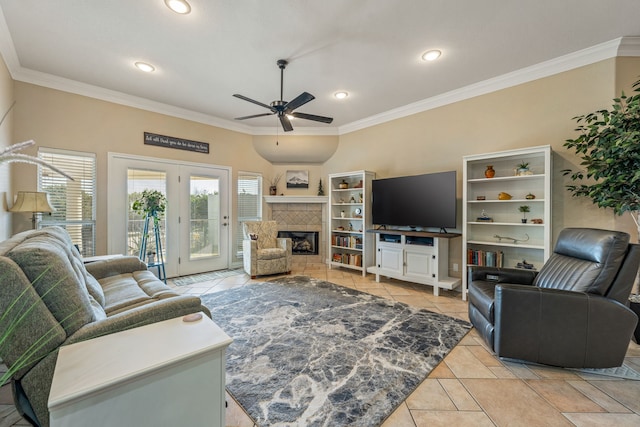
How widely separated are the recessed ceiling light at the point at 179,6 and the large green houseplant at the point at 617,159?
153 inches

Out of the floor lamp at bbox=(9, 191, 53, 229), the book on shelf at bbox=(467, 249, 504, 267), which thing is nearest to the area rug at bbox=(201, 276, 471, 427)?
the book on shelf at bbox=(467, 249, 504, 267)

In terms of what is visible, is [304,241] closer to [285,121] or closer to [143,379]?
[285,121]

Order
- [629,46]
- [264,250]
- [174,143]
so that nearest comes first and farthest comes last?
[629,46] < [174,143] < [264,250]

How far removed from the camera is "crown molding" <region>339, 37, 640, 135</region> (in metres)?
2.75

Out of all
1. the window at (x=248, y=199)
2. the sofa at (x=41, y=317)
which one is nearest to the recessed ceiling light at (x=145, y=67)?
the window at (x=248, y=199)

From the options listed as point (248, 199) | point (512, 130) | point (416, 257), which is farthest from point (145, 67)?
point (512, 130)

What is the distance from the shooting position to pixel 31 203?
2.90m

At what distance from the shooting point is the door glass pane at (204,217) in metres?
4.77

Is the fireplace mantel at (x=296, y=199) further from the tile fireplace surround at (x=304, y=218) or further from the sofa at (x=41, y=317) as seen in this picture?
the sofa at (x=41, y=317)

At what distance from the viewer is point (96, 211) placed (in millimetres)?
3789

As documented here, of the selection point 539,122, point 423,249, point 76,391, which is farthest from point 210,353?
point 539,122

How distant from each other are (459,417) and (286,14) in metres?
3.29

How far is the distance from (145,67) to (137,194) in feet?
6.21

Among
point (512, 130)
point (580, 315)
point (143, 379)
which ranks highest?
point (512, 130)
